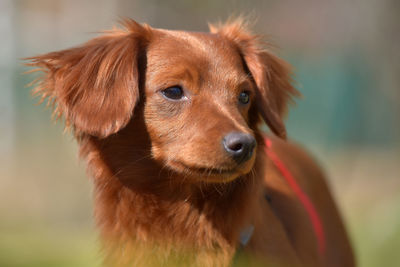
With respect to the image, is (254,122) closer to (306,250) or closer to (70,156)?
(306,250)

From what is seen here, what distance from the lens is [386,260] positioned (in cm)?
504

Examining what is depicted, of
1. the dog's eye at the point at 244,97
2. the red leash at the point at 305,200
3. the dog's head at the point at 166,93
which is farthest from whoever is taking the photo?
the red leash at the point at 305,200

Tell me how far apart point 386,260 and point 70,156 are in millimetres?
4501

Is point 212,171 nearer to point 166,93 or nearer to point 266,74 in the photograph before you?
point 166,93

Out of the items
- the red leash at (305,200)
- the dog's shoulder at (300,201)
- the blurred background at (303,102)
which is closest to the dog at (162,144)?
the dog's shoulder at (300,201)

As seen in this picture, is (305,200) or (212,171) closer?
(212,171)

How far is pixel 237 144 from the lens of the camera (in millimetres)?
2473

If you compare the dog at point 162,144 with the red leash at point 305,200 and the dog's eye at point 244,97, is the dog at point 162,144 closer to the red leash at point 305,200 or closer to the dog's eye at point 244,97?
the dog's eye at point 244,97

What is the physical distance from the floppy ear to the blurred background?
257 centimetres

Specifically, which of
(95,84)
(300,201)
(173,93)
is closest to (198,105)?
(173,93)

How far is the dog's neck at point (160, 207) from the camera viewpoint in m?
2.79

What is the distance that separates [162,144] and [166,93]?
28 centimetres

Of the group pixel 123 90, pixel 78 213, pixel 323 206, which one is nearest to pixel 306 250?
pixel 323 206

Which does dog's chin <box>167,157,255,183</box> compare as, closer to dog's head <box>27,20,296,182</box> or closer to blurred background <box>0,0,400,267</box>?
dog's head <box>27,20,296,182</box>
